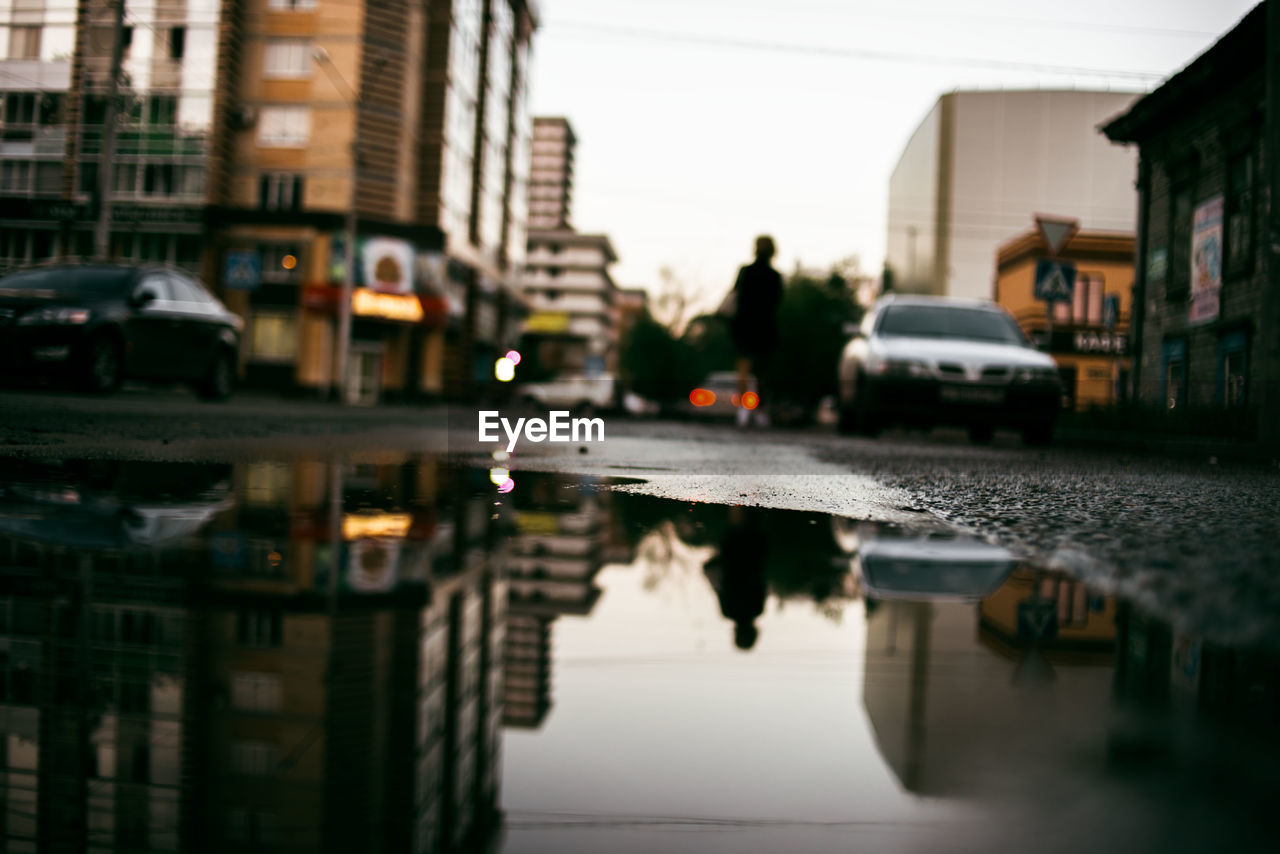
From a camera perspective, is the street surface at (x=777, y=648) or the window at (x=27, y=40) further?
the window at (x=27, y=40)

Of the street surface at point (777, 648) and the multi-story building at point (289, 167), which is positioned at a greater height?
the multi-story building at point (289, 167)

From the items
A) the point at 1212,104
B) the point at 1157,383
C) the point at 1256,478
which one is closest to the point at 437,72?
the point at 1212,104

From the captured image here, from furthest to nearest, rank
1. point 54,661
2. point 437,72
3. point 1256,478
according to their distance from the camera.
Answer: point 437,72, point 1256,478, point 54,661

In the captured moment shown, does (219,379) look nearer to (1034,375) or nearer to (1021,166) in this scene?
(1034,375)

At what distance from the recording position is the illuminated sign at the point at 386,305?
123 feet

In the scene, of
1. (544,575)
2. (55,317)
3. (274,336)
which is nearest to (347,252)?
(274,336)

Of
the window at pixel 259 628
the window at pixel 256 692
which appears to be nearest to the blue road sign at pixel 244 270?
the window at pixel 259 628

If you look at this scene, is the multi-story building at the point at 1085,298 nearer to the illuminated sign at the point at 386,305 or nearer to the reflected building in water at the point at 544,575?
the illuminated sign at the point at 386,305

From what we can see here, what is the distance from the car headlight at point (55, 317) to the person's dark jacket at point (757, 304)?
7.12m

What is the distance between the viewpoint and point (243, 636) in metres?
1.65

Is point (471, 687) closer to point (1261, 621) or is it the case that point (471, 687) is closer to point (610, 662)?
point (610, 662)

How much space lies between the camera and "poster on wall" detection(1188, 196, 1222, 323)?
19.0 metres

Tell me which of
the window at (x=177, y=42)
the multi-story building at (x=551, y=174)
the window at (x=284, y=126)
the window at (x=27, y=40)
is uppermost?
the multi-story building at (x=551, y=174)

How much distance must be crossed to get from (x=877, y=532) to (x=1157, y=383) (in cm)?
1082
